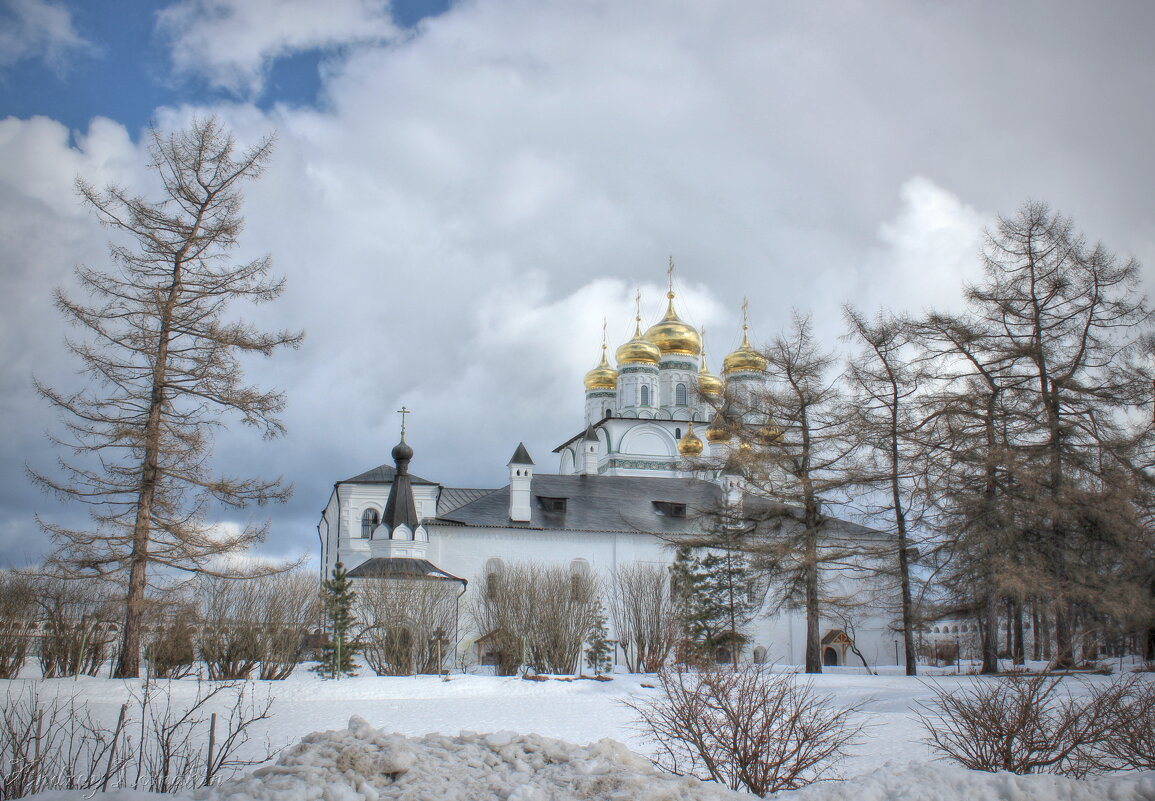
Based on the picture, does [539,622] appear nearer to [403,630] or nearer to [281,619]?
[403,630]

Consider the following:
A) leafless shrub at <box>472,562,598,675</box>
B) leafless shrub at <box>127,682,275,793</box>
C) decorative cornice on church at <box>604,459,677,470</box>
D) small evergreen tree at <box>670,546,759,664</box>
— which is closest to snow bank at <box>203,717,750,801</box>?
Answer: leafless shrub at <box>127,682,275,793</box>

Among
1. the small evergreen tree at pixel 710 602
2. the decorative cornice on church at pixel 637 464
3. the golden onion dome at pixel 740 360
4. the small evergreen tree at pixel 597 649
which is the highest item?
the golden onion dome at pixel 740 360

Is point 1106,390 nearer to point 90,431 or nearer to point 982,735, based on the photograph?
point 982,735

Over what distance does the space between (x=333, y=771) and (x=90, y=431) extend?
43.5ft

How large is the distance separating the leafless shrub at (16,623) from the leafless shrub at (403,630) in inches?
263

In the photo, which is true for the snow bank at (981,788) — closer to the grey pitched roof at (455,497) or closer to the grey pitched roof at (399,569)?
the grey pitched roof at (399,569)

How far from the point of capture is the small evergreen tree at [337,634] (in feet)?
69.4

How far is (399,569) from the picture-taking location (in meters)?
27.5

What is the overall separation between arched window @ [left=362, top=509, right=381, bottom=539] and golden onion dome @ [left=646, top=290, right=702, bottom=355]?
76.1 ft

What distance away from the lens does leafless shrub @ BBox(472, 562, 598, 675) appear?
22.8 metres

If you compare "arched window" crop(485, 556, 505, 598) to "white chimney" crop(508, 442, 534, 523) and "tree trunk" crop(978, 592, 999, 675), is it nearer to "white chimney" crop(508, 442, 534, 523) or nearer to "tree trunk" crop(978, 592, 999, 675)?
"white chimney" crop(508, 442, 534, 523)

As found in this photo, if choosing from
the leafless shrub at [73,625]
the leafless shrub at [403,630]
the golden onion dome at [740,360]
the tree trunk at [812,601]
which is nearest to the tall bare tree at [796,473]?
the tree trunk at [812,601]

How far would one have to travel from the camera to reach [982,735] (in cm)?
750

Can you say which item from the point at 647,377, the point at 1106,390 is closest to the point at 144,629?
the point at 1106,390
